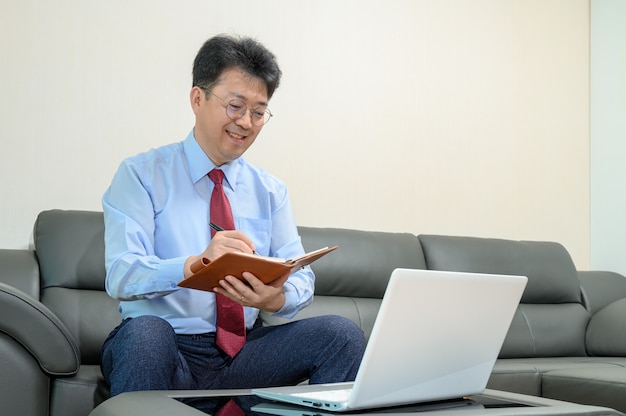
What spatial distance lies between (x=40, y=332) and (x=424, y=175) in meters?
2.16

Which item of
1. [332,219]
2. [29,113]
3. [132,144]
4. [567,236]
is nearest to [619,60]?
[567,236]

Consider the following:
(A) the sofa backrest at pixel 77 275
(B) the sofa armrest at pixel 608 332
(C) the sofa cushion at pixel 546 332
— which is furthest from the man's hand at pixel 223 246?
(B) the sofa armrest at pixel 608 332

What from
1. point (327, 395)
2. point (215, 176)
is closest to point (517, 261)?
point (215, 176)

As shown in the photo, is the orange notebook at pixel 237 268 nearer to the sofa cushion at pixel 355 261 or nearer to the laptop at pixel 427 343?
the laptop at pixel 427 343

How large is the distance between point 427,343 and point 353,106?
2338 mm

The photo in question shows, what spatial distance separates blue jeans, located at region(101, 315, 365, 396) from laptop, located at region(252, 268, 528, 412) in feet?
1.07

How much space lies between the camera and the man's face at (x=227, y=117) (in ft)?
6.65

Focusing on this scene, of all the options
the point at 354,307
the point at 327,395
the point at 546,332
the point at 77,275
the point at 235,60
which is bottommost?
the point at 546,332

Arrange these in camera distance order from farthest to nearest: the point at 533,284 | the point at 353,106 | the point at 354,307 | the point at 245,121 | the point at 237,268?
1. the point at 353,106
2. the point at 533,284
3. the point at 354,307
4. the point at 245,121
5. the point at 237,268

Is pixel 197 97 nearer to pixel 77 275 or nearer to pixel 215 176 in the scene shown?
pixel 215 176

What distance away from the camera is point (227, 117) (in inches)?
80.0

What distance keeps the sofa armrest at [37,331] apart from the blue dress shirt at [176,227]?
172mm

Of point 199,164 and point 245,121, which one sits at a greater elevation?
point 245,121

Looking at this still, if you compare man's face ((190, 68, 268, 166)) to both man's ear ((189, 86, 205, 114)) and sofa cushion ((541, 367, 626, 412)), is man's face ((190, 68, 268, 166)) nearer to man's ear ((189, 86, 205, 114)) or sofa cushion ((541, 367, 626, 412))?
man's ear ((189, 86, 205, 114))
